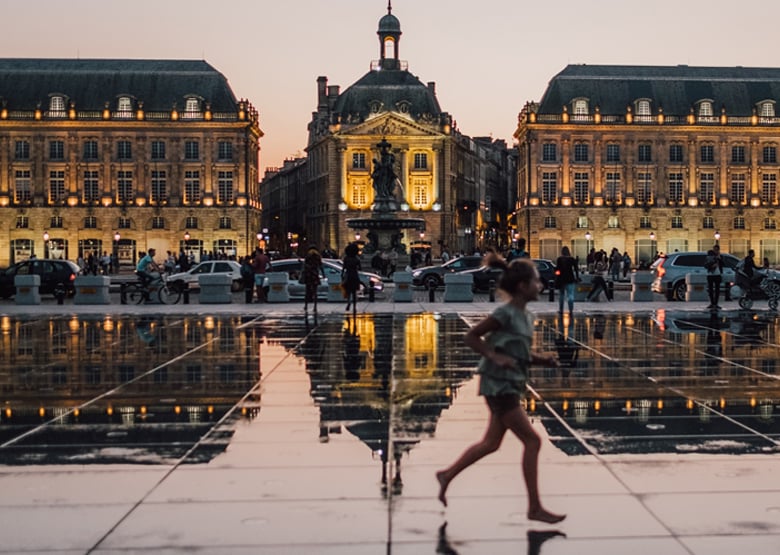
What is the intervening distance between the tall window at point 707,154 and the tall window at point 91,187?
Answer: 54802 millimetres

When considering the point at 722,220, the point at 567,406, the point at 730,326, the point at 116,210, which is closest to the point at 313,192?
the point at 116,210

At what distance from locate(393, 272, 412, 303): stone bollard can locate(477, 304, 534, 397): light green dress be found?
2698 cm

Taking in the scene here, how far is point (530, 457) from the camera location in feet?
24.4

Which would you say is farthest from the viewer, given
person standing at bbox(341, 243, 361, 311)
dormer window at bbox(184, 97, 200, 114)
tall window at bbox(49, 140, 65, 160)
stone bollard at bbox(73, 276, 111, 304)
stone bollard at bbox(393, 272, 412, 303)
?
dormer window at bbox(184, 97, 200, 114)

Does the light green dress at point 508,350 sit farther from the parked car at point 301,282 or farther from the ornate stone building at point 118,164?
the ornate stone building at point 118,164

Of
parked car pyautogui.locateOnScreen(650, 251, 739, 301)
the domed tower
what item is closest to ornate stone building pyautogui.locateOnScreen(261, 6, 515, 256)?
the domed tower

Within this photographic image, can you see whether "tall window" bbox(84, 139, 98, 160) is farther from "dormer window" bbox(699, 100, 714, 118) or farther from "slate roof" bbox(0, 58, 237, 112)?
"dormer window" bbox(699, 100, 714, 118)

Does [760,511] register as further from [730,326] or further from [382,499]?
[730,326]

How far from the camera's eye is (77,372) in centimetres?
1599

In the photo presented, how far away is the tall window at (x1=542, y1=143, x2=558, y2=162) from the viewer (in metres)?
99.4

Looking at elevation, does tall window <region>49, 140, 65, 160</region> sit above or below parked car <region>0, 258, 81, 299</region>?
above

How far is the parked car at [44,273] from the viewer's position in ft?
135

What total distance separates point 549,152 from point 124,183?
38.2 metres

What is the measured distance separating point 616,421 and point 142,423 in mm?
4908
